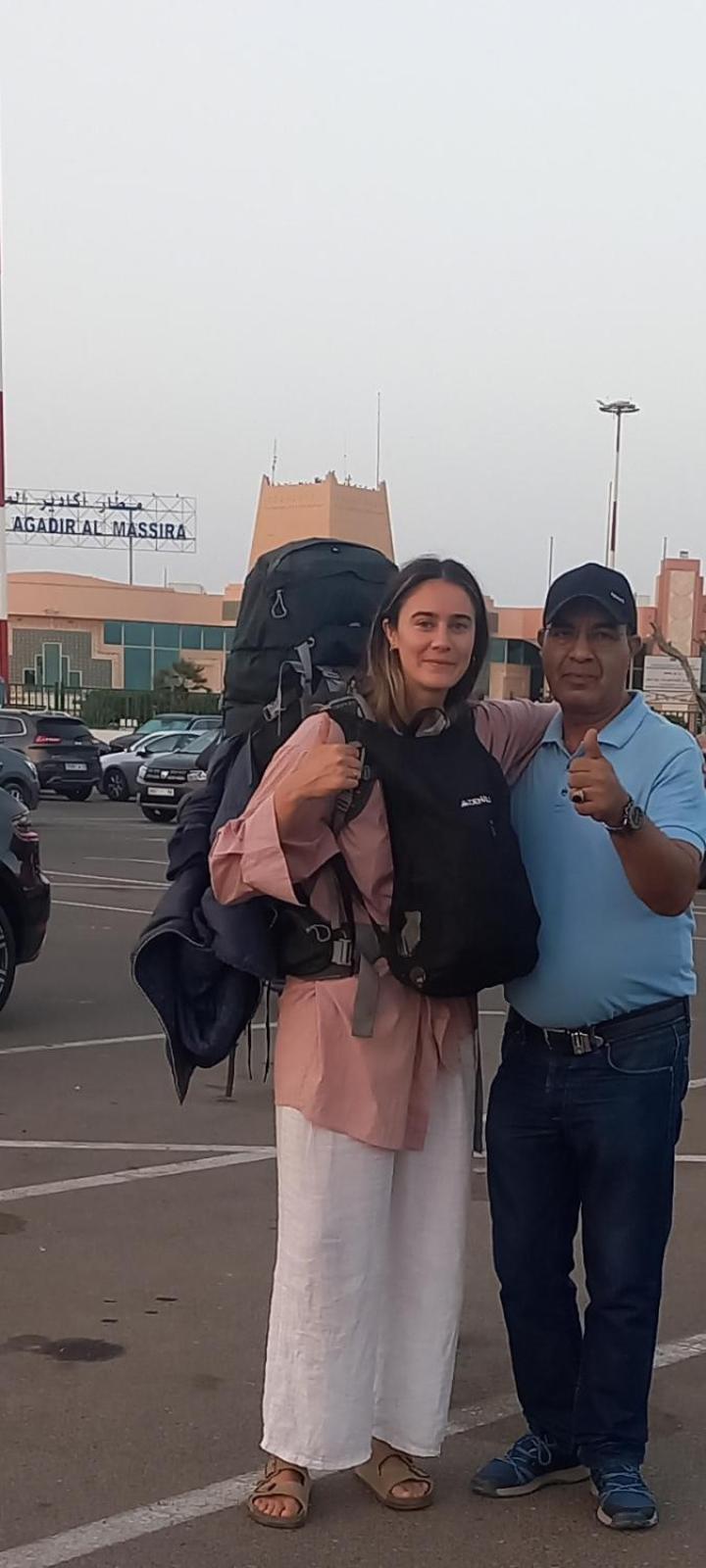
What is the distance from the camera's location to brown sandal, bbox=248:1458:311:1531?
12.9ft

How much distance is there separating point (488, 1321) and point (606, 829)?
223cm

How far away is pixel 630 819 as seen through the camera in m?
3.59

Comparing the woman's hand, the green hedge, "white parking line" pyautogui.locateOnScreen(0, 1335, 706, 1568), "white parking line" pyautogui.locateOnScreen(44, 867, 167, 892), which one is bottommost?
the green hedge

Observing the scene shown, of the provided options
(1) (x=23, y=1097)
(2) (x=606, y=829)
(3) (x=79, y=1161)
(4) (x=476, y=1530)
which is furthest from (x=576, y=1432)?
(1) (x=23, y=1097)

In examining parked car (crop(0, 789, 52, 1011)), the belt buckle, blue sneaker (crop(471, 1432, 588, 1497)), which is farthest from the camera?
parked car (crop(0, 789, 52, 1011))

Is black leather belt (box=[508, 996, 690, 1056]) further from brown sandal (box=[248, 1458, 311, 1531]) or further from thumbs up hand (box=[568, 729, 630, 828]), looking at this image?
brown sandal (box=[248, 1458, 311, 1531])

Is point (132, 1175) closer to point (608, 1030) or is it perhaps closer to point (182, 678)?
point (608, 1030)

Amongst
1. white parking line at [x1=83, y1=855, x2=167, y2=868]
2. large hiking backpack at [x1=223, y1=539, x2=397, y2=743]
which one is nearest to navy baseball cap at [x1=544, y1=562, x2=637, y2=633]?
large hiking backpack at [x1=223, y1=539, x2=397, y2=743]

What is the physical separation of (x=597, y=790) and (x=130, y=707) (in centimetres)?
5529

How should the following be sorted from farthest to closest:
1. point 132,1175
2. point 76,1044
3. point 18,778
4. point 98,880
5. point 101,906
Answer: point 18,778, point 98,880, point 101,906, point 76,1044, point 132,1175

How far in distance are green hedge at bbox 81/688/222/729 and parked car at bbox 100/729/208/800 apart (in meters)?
21.0

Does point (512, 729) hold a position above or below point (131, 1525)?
above

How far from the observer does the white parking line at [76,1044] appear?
9.30m

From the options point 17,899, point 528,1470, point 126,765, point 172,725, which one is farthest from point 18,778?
point 528,1470
